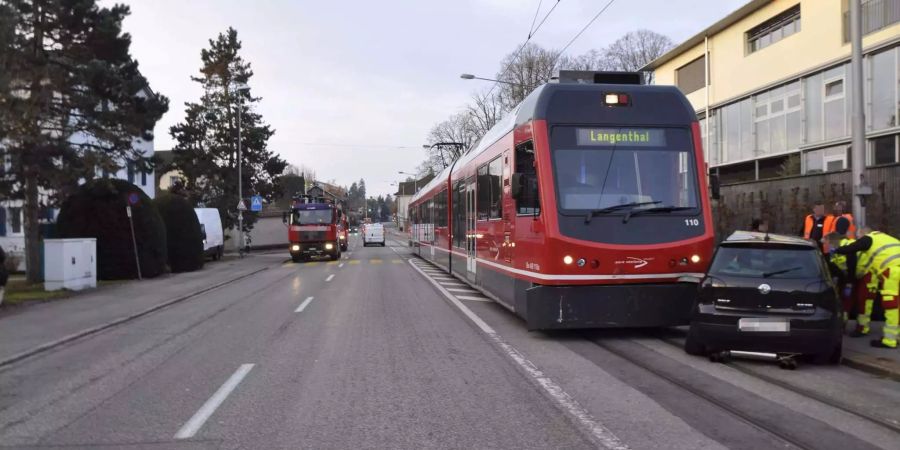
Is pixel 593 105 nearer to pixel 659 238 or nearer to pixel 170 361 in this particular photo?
pixel 659 238

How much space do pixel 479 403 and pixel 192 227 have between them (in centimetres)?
2334

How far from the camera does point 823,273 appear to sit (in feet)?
24.2

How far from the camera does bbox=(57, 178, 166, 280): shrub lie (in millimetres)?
20781

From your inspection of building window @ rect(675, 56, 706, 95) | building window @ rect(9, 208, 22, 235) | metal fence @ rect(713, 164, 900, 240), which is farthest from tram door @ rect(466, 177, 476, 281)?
building window @ rect(675, 56, 706, 95)

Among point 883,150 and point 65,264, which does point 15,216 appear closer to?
point 65,264

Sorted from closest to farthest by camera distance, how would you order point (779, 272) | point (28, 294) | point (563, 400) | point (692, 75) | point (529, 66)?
point (563, 400), point (779, 272), point (28, 294), point (692, 75), point (529, 66)

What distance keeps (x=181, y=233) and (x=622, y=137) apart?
21.5 metres

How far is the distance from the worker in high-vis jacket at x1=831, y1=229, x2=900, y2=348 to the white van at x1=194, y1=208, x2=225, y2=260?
1212 inches

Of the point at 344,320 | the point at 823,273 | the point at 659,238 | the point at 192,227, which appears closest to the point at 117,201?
the point at 192,227

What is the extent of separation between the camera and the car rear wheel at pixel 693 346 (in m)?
7.77

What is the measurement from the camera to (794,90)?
22312mm

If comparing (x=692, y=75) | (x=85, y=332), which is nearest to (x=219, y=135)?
(x=692, y=75)

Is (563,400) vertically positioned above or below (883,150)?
below

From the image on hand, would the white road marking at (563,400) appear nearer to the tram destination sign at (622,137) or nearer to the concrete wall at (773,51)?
the tram destination sign at (622,137)
